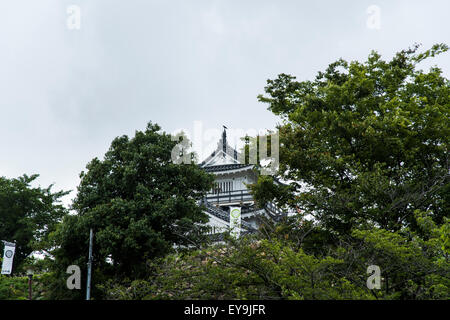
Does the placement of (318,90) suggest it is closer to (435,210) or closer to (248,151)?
(248,151)

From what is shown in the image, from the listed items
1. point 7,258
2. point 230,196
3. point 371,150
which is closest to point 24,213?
point 7,258

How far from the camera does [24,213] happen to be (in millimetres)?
33531

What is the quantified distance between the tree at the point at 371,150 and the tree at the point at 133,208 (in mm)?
4481

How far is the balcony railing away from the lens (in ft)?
132

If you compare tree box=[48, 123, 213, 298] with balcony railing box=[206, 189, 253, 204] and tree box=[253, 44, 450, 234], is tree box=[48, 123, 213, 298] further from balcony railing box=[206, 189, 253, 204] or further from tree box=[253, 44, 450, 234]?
balcony railing box=[206, 189, 253, 204]

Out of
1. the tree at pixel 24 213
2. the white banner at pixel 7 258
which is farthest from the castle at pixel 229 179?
the white banner at pixel 7 258

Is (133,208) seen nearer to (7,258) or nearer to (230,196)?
(7,258)

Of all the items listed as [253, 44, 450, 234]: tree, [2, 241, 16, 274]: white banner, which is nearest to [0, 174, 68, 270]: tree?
[2, 241, 16, 274]: white banner

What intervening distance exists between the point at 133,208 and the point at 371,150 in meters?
9.87

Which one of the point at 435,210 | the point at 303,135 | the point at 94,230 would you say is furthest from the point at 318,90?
the point at 94,230

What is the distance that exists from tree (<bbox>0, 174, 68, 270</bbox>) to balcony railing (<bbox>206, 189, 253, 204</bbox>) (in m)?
12.9

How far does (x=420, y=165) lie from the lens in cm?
1623

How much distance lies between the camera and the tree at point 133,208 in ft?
61.4

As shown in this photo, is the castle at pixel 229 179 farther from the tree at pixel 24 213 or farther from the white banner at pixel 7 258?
the white banner at pixel 7 258
